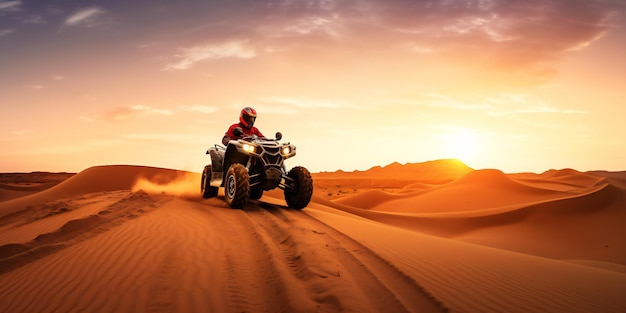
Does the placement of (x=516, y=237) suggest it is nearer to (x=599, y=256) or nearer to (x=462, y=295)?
(x=599, y=256)

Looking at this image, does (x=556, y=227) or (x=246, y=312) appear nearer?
(x=246, y=312)

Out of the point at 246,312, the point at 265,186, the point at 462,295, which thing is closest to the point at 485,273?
the point at 462,295

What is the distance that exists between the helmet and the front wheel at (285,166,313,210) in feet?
6.55

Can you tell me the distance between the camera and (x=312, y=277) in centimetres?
497

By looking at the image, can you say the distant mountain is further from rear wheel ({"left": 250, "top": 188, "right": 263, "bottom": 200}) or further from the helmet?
the helmet

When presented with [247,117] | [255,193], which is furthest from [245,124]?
[255,193]

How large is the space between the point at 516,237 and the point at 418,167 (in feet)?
256

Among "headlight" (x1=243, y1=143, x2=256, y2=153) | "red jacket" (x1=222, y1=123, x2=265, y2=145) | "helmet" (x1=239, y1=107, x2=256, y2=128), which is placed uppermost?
"helmet" (x1=239, y1=107, x2=256, y2=128)

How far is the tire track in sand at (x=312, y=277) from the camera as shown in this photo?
4277 millimetres

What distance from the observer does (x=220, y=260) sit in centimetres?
562

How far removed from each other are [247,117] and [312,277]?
727cm

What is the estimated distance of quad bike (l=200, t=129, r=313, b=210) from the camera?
9654 mm

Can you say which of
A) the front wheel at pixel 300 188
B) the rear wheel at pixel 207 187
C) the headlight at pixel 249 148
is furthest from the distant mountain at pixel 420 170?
the headlight at pixel 249 148

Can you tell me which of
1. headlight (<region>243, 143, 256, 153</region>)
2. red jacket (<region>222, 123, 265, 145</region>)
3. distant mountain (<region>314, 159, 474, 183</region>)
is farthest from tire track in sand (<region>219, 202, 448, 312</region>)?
distant mountain (<region>314, 159, 474, 183</region>)
